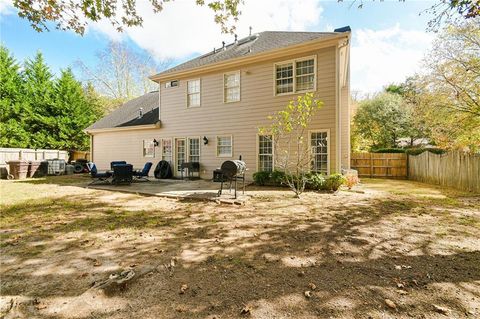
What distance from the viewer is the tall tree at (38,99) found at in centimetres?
1941

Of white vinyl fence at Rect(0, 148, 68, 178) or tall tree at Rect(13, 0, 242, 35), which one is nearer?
tall tree at Rect(13, 0, 242, 35)

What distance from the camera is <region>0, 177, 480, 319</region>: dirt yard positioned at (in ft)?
7.10

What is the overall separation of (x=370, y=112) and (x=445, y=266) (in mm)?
22014

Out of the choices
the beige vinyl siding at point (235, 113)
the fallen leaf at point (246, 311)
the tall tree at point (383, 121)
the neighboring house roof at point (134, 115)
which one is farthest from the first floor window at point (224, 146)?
the tall tree at point (383, 121)

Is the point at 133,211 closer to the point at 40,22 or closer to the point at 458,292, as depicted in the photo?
the point at 40,22

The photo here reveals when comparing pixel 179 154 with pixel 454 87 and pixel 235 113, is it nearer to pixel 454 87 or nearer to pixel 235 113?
pixel 235 113

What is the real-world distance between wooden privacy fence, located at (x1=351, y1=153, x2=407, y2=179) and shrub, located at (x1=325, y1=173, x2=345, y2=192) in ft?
29.5

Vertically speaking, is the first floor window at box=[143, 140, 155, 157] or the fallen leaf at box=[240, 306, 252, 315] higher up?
→ the first floor window at box=[143, 140, 155, 157]

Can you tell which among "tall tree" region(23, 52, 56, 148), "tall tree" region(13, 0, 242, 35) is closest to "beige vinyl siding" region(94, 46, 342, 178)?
"tall tree" region(13, 0, 242, 35)

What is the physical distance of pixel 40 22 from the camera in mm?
4973

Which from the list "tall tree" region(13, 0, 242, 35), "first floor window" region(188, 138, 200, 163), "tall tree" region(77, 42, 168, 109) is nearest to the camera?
"tall tree" region(13, 0, 242, 35)

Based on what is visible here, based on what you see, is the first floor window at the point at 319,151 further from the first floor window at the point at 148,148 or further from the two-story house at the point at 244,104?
the first floor window at the point at 148,148

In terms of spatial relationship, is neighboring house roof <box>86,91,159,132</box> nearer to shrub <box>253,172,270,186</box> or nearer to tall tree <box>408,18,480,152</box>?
shrub <box>253,172,270,186</box>

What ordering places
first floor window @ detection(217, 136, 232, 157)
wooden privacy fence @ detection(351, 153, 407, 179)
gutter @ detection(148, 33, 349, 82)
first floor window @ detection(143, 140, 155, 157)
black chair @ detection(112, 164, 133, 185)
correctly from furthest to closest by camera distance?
wooden privacy fence @ detection(351, 153, 407, 179), first floor window @ detection(143, 140, 155, 157), first floor window @ detection(217, 136, 232, 157), black chair @ detection(112, 164, 133, 185), gutter @ detection(148, 33, 349, 82)
